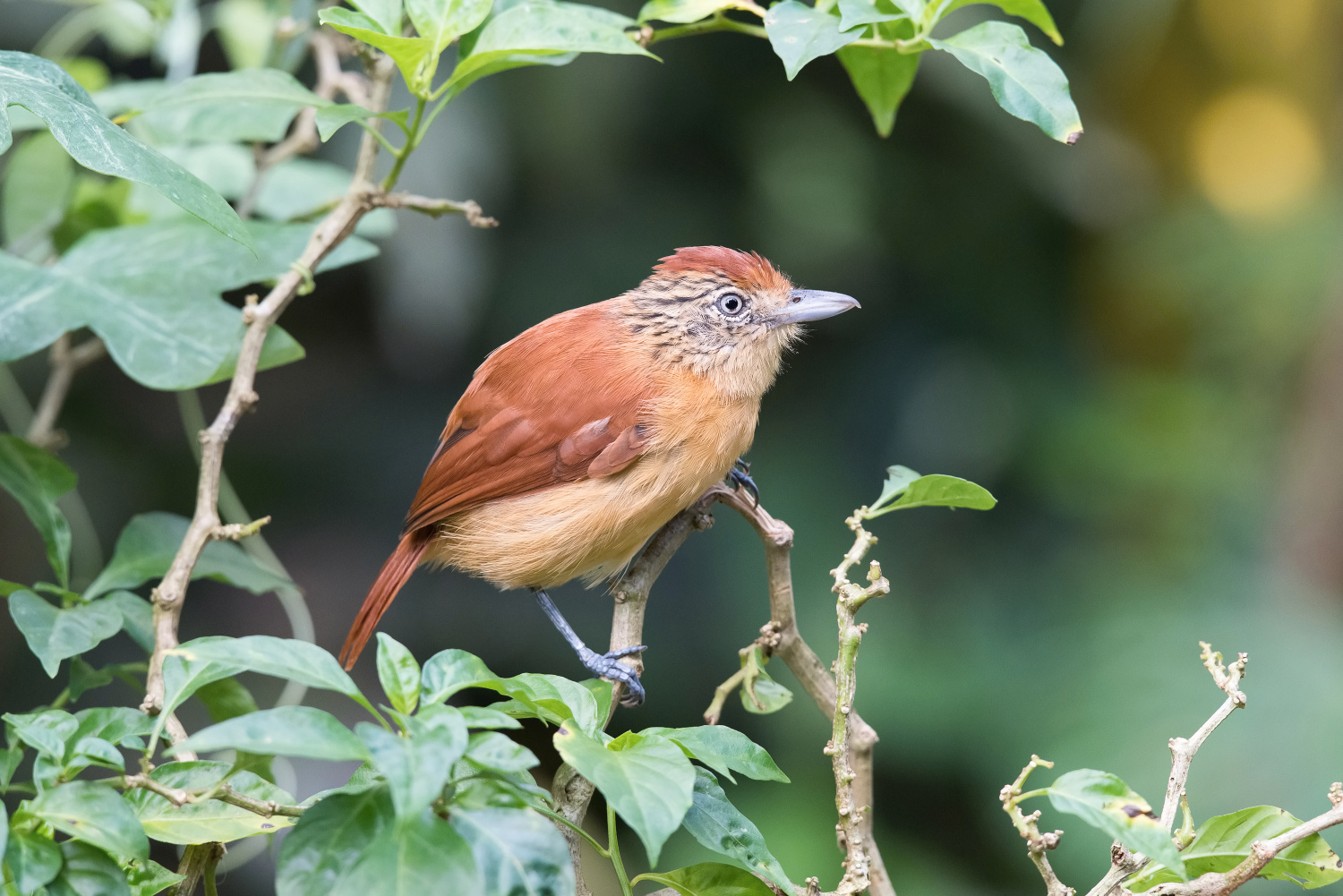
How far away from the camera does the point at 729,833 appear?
43.0 inches

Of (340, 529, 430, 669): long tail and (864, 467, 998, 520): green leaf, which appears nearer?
(864, 467, 998, 520): green leaf

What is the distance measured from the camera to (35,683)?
3.47 metres

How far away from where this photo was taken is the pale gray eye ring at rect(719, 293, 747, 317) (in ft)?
7.29

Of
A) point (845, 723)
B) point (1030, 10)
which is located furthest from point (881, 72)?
point (845, 723)

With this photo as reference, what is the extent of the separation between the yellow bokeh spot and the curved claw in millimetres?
3195

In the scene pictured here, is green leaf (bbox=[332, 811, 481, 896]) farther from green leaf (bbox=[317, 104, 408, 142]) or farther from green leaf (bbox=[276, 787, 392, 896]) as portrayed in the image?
green leaf (bbox=[317, 104, 408, 142])

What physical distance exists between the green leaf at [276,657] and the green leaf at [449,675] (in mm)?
77

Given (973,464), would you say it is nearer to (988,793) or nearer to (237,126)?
(988,793)

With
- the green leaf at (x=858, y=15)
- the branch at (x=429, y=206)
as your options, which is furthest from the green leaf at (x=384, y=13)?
the green leaf at (x=858, y=15)

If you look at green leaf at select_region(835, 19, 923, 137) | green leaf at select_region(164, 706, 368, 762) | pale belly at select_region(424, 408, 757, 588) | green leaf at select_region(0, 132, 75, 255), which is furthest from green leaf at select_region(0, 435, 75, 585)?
green leaf at select_region(835, 19, 923, 137)

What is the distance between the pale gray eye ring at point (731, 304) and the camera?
2.22 meters

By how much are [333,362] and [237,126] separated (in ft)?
7.45

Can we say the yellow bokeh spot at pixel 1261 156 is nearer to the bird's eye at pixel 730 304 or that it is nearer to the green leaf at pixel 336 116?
the bird's eye at pixel 730 304

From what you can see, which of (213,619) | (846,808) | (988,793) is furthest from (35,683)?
(846,808)
